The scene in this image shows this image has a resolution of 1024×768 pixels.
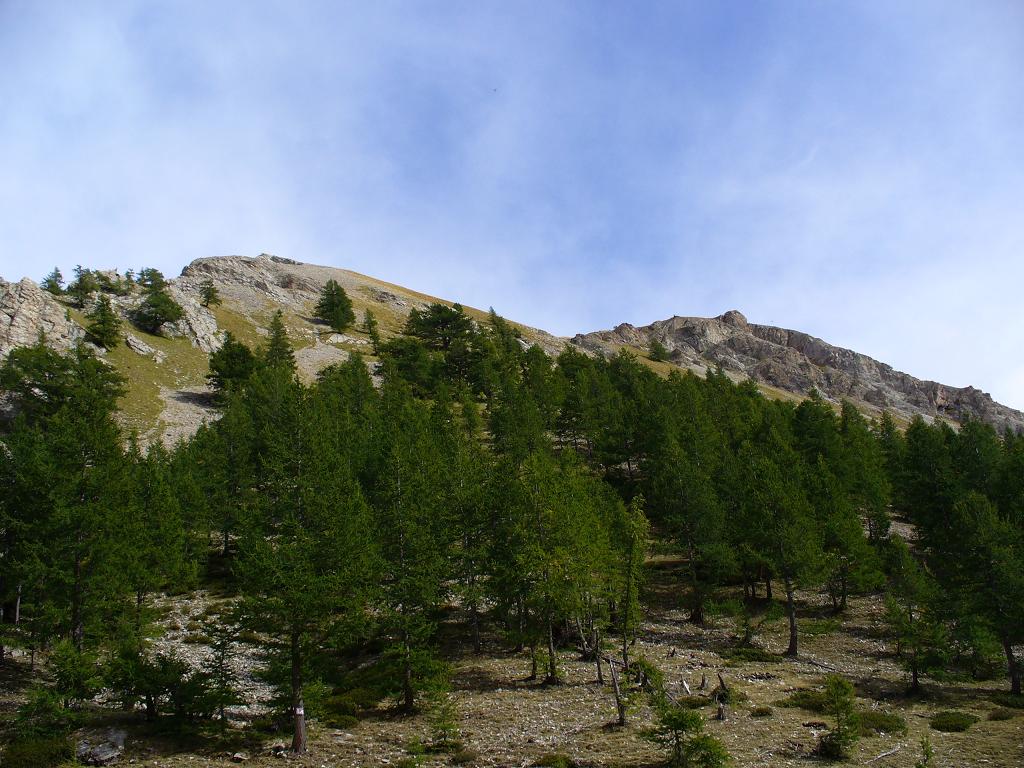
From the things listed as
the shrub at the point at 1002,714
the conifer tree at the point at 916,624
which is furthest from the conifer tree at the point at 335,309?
the shrub at the point at 1002,714

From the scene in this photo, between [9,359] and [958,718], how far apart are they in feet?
293

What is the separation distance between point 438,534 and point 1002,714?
92.9 ft

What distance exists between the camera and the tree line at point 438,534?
24.5 meters

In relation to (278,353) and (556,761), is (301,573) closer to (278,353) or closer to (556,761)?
(556,761)

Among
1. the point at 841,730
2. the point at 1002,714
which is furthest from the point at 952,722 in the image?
the point at 841,730

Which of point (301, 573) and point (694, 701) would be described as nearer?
point (301, 573)

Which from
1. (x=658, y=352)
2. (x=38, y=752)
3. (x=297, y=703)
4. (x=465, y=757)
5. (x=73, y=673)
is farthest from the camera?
(x=658, y=352)

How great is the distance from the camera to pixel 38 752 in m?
18.7

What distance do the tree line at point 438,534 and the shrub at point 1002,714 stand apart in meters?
3.57

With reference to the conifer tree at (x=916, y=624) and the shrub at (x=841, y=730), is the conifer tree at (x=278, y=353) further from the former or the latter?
the shrub at (x=841, y=730)

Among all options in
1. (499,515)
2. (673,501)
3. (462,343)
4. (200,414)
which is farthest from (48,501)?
(462,343)

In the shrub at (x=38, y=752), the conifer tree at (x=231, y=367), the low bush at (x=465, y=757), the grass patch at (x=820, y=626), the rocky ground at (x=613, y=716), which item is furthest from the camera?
the conifer tree at (x=231, y=367)

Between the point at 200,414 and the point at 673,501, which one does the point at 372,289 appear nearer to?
the point at 200,414

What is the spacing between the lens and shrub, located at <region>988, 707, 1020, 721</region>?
25828mm
